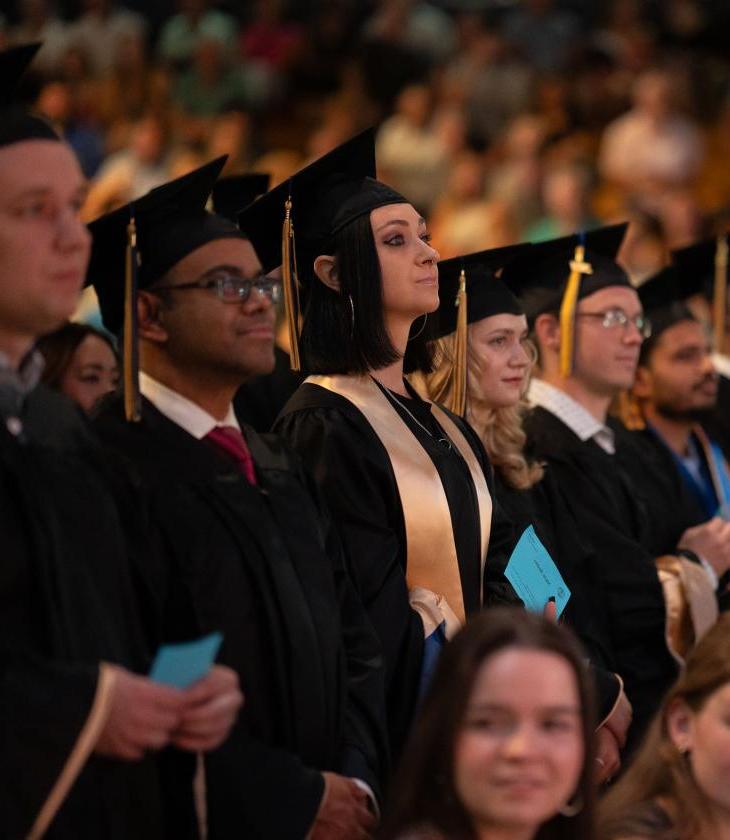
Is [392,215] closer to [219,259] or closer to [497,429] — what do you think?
[219,259]

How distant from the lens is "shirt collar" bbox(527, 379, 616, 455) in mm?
5535

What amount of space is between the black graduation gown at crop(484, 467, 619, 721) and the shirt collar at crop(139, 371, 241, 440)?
1.43 metres

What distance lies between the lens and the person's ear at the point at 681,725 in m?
3.14

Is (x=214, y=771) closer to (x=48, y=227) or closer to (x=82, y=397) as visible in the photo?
(x=48, y=227)

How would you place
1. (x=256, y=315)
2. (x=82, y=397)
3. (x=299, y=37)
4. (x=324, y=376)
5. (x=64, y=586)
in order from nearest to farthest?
(x=64, y=586), (x=256, y=315), (x=324, y=376), (x=82, y=397), (x=299, y=37)

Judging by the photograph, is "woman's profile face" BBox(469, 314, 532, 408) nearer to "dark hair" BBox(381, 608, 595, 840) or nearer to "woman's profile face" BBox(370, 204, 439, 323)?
"woman's profile face" BBox(370, 204, 439, 323)

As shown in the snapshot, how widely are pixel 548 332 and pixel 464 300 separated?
38.0 inches

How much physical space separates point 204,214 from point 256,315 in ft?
0.87

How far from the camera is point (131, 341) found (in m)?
3.41

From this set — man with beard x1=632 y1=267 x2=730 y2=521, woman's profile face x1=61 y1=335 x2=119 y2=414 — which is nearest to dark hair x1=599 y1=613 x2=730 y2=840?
woman's profile face x1=61 y1=335 x2=119 y2=414

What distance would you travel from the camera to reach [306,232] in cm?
425

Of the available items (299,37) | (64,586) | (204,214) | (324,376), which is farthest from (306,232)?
(299,37)

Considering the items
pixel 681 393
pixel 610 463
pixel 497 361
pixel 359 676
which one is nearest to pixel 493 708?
pixel 359 676

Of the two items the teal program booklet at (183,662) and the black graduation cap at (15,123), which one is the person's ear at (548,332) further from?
the teal program booklet at (183,662)
